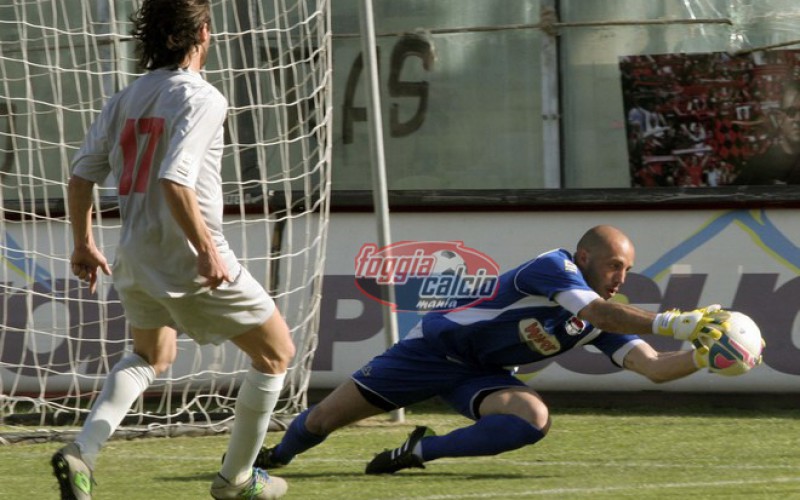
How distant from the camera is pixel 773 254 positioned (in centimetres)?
784

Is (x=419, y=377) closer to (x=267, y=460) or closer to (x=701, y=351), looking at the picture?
(x=267, y=460)

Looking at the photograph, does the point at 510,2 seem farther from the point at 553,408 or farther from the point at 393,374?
the point at 393,374

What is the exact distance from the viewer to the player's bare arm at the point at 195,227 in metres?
4.29

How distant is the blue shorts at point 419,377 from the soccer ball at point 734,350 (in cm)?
103

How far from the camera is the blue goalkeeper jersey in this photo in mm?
5523

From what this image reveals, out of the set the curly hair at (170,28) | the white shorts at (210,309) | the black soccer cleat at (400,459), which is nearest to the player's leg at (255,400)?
the white shorts at (210,309)

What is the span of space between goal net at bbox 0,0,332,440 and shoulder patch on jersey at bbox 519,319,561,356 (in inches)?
81.4

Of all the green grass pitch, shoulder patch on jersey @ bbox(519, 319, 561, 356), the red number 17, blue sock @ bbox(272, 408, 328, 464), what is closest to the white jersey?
the red number 17

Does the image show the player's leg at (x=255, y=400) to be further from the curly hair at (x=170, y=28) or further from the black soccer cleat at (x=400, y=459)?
the black soccer cleat at (x=400, y=459)

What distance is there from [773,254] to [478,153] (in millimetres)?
2042

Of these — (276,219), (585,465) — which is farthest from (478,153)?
(585,465)

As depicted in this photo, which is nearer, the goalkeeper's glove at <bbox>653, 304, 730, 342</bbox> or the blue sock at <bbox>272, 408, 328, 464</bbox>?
the goalkeeper's glove at <bbox>653, 304, 730, 342</bbox>

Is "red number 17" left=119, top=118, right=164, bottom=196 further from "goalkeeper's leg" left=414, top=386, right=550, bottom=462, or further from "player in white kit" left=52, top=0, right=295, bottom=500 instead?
"goalkeeper's leg" left=414, top=386, right=550, bottom=462

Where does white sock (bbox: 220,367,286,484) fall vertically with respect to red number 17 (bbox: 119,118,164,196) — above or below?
below
